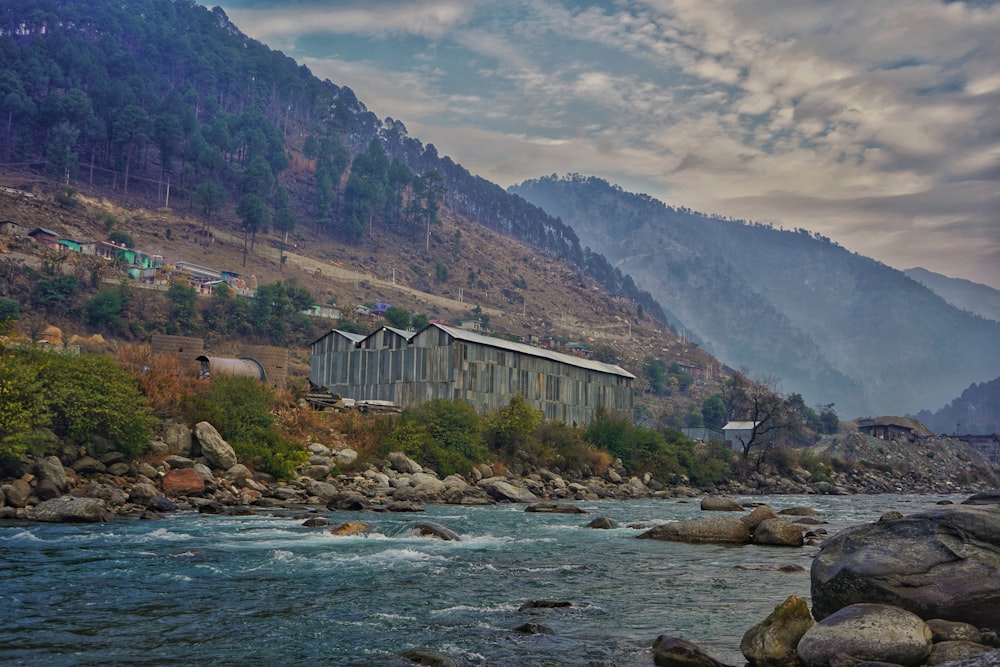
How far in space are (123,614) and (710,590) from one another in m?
11.0

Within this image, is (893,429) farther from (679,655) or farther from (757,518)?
(679,655)

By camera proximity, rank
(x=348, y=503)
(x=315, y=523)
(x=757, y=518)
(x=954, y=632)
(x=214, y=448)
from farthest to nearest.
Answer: (x=214, y=448) → (x=348, y=503) → (x=757, y=518) → (x=315, y=523) → (x=954, y=632)

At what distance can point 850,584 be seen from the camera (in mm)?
11508

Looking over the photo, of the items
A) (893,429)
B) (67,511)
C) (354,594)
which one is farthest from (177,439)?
(893,429)

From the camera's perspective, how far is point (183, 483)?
3105cm

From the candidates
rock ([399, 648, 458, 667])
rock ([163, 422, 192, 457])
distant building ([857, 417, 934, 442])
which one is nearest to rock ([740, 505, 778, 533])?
rock ([399, 648, 458, 667])

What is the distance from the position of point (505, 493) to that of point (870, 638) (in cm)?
3146

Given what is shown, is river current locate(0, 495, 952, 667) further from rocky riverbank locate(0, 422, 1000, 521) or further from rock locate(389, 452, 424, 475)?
rock locate(389, 452, 424, 475)

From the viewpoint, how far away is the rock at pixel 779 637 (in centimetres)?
1031

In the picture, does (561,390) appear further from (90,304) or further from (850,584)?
(850,584)

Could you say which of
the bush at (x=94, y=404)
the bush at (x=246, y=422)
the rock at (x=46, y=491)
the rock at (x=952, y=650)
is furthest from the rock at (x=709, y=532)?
the bush at (x=94, y=404)

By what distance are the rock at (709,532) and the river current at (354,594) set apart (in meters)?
0.78

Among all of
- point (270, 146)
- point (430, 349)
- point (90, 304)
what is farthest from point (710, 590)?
point (270, 146)

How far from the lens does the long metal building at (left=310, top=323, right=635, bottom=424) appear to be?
5712cm
